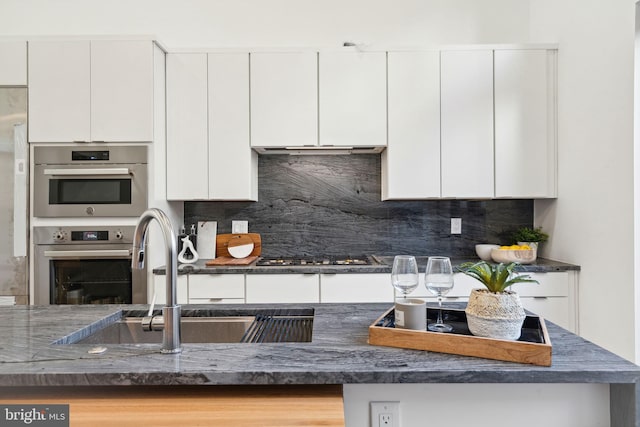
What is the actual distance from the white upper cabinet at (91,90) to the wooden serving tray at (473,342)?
7.13ft

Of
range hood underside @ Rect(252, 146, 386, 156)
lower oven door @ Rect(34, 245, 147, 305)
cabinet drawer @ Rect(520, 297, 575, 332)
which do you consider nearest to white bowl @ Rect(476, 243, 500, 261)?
cabinet drawer @ Rect(520, 297, 575, 332)

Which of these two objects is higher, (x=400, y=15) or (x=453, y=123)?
(x=400, y=15)

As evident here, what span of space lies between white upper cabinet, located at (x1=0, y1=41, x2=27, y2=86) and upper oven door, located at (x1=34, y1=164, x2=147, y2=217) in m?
0.58

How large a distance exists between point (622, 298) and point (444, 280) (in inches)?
63.7

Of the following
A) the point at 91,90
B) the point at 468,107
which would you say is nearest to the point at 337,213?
the point at 468,107

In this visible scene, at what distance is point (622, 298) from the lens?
223 centimetres

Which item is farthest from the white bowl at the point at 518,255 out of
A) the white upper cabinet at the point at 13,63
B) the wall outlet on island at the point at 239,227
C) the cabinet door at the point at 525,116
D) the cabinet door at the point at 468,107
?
the white upper cabinet at the point at 13,63

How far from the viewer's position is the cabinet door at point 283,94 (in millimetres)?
2895

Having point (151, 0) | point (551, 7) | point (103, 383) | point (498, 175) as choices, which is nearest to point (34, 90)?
point (151, 0)

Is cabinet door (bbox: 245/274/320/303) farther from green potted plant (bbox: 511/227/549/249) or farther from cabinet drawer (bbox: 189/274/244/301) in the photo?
green potted plant (bbox: 511/227/549/249)

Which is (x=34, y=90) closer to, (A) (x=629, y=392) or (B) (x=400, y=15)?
(B) (x=400, y=15)

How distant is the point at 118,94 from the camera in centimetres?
267

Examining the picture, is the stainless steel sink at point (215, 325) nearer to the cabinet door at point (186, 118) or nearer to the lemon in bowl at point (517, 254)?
the cabinet door at point (186, 118)

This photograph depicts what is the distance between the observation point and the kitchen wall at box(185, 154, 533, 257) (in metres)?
3.30
